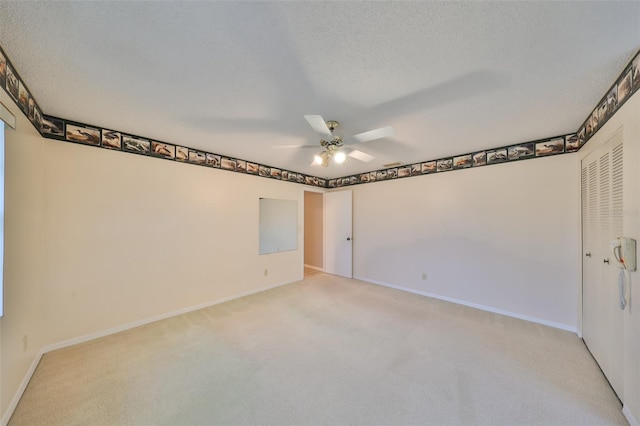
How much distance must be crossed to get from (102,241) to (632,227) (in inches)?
189

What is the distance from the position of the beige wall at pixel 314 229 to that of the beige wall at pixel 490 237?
5.54ft

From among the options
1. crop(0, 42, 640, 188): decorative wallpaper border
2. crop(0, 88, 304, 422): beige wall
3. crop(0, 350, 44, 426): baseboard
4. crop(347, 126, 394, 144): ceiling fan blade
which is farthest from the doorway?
crop(0, 350, 44, 426): baseboard

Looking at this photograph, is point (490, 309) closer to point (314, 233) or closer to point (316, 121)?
point (316, 121)

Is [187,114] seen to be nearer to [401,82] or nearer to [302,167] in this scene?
[401,82]

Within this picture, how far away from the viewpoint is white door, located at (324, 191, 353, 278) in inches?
197

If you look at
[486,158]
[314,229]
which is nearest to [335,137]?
[486,158]

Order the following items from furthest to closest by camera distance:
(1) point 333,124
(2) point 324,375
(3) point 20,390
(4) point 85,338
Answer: (4) point 85,338 → (1) point 333,124 → (2) point 324,375 → (3) point 20,390

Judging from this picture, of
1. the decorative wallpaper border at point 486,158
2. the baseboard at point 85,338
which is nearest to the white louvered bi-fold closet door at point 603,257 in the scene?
the decorative wallpaper border at point 486,158

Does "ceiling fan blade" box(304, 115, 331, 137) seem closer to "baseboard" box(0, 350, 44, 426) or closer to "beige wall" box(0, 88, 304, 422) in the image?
"beige wall" box(0, 88, 304, 422)

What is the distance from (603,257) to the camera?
2.00m

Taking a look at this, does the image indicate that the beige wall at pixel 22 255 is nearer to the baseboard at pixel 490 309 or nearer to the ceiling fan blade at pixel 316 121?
the ceiling fan blade at pixel 316 121

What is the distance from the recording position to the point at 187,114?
2205 millimetres

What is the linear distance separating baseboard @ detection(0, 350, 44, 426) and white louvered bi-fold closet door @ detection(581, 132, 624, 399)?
4.29m

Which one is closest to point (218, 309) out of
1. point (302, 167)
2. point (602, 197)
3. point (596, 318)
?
point (302, 167)
